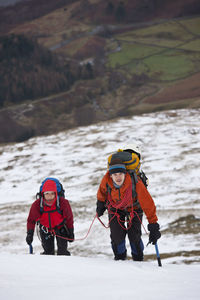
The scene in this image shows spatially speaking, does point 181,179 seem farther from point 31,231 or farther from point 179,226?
point 31,231


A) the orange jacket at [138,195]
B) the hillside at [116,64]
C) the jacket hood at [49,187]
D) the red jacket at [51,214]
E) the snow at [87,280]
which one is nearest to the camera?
the snow at [87,280]

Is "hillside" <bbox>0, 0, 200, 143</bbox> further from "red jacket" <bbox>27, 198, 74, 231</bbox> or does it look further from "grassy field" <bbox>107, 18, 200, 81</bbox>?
"red jacket" <bbox>27, 198, 74, 231</bbox>

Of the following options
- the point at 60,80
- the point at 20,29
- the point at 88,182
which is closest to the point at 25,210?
the point at 88,182

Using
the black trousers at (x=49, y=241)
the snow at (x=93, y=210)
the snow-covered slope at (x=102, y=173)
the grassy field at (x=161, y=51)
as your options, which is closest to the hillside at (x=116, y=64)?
the grassy field at (x=161, y=51)

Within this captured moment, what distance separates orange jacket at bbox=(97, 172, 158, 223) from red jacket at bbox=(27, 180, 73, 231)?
2.69 ft

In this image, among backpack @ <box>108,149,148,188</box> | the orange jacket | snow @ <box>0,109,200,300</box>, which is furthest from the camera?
backpack @ <box>108,149,148,188</box>

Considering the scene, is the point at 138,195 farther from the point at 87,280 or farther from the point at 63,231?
the point at 63,231

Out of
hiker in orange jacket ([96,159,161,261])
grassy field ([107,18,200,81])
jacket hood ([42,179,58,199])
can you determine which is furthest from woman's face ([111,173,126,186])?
grassy field ([107,18,200,81])

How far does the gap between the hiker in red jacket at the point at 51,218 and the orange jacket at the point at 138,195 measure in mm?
865

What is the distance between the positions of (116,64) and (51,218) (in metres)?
94.9

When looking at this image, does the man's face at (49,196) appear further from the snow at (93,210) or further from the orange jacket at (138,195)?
the snow at (93,210)

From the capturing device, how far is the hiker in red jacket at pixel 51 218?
19.9 ft

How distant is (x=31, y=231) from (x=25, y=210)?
11.0 metres

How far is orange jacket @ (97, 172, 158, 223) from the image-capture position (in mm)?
5359
